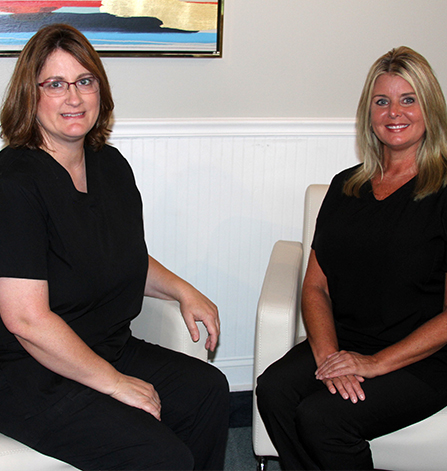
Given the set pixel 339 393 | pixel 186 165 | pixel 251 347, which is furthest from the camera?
pixel 251 347

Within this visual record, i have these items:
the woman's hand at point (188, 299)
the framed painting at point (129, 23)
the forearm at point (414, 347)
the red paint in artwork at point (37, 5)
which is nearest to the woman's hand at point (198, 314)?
the woman's hand at point (188, 299)

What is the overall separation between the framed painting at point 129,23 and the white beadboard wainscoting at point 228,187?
0.88 ft

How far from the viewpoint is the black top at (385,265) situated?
1689mm

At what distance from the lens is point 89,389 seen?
4.85ft

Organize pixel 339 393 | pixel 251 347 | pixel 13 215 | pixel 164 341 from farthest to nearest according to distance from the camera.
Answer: pixel 251 347 < pixel 164 341 < pixel 339 393 < pixel 13 215

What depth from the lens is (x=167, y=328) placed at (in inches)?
71.1

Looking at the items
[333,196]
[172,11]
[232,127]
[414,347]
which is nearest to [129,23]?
[172,11]

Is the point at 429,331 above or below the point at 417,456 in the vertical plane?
above

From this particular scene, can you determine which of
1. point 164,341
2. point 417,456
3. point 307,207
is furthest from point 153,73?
point 417,456

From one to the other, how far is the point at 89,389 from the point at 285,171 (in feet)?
4.21

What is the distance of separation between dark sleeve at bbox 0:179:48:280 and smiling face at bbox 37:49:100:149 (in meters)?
0.19

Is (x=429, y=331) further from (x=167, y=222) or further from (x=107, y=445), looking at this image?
(x=167, y=222)

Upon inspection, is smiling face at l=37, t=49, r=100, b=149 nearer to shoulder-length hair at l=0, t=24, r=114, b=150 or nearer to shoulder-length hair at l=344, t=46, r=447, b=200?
shoulder-length hair at l=0, t=24, r=114, b=150

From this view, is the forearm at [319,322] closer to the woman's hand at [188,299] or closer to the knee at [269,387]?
the knee at [269,387]
